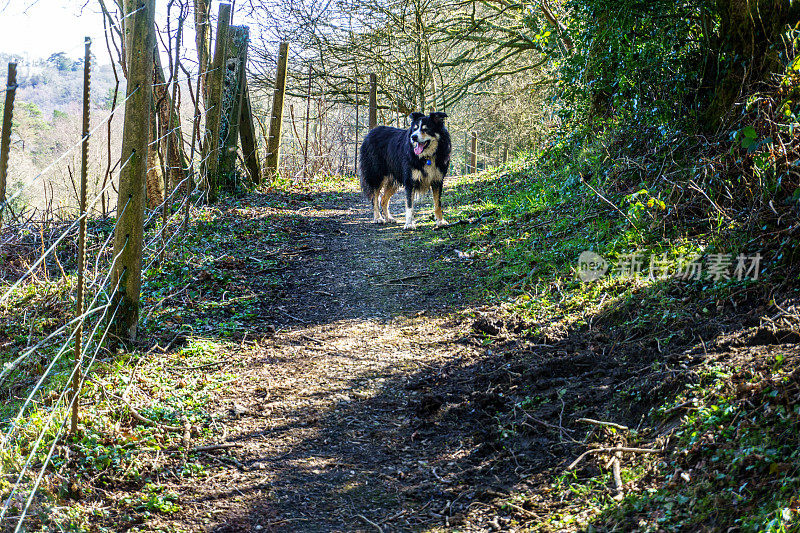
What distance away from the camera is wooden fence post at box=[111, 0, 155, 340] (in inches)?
140

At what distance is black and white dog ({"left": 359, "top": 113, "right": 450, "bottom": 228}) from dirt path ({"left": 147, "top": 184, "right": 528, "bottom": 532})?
8.40 feet

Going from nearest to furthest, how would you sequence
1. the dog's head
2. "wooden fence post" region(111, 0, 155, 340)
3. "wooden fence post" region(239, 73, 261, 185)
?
1. "wooden fence post" region(111, 0, 155, 340)
2. the dog's head
3. "wooden fence post" region(239, 73, 261, 185)

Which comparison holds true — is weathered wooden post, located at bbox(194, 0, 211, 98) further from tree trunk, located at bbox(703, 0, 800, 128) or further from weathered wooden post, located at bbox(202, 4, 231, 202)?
tree trunk, located at bbox(703, 0, 800, 128)

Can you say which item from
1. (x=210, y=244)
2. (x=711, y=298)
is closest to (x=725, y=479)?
(x=711, y=298)

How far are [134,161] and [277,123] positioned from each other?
8514mm

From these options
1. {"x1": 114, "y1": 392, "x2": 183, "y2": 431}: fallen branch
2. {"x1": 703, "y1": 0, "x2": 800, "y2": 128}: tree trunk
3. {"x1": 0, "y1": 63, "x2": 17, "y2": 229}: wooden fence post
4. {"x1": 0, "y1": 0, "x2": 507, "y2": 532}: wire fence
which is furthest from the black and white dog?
{"x1": 0, "y1": 63, "x2": 17, "y2": 229}: wooden fence post

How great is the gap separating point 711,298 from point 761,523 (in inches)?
80.6

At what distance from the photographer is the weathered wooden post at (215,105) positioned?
8391 millimetres

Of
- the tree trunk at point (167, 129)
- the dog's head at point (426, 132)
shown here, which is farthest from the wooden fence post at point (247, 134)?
the dog's head at point (426, 132)

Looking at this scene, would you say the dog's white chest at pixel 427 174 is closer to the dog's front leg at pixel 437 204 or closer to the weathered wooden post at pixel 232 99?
the dog's front leg at pixel 437 204

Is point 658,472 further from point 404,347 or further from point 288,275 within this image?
point 288,275

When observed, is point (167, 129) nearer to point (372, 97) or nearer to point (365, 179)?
point (365, 179)

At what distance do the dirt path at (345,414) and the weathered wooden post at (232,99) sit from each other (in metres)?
3.86

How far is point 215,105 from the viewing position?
28.1ft
